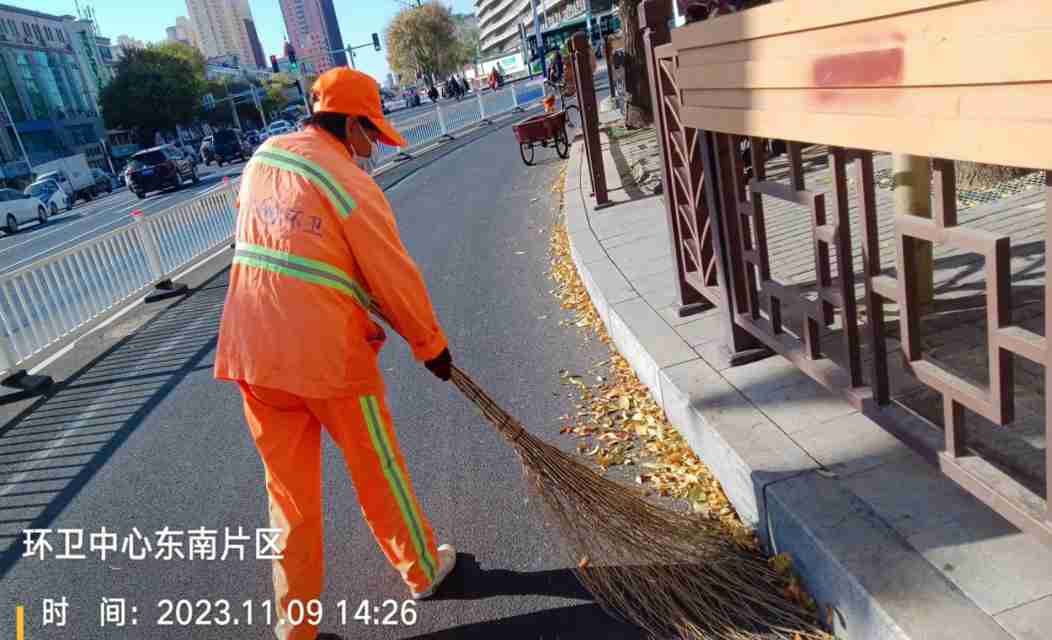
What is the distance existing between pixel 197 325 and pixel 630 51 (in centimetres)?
859

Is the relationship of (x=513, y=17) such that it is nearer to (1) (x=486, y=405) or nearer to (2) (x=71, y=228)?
(2) (x=71, y=228)

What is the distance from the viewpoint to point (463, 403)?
482 centimetres

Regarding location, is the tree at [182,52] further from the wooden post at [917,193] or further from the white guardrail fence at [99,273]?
the wooden post at [917,193]

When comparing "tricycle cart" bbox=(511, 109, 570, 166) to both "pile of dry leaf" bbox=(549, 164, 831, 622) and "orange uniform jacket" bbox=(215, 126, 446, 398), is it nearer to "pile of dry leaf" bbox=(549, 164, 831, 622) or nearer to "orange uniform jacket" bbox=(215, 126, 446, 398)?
"pile of dry leaf" bbox=(549, 164, 831, 622)

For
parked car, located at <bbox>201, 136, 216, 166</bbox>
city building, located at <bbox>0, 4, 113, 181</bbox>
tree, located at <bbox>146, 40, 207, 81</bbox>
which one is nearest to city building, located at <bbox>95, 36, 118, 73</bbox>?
city building, located at <bbox>0, 4, 113, 181</bbox>

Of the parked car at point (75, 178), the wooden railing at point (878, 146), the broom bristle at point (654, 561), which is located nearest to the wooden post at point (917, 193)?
the wooden railing at point (878, 146)

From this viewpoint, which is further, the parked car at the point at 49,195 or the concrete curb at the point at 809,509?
the parked car at the point at 49,195

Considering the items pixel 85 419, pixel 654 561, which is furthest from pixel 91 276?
pixel 654 561

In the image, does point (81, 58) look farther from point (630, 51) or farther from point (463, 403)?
point (463, 403)

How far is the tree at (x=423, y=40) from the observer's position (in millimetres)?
84062

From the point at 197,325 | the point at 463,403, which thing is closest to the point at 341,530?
the point at 463,403

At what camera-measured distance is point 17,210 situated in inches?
1040

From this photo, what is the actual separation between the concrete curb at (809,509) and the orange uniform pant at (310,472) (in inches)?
49.5

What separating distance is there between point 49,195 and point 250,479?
103 ft
